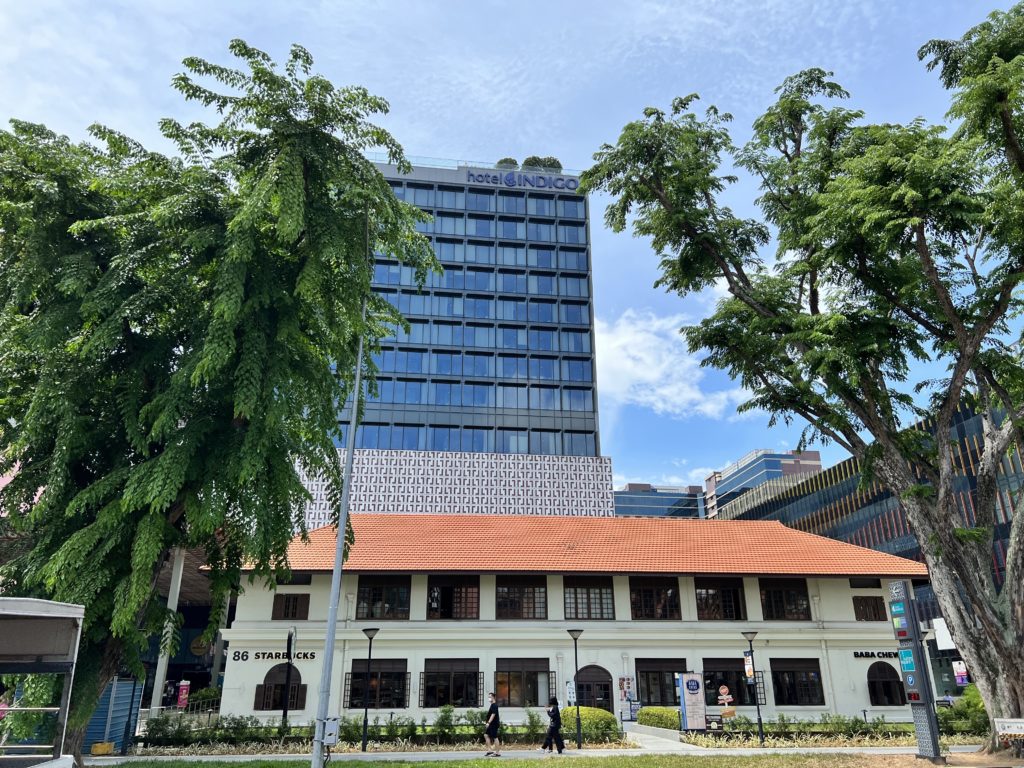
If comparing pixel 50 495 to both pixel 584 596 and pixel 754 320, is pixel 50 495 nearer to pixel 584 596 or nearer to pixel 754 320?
pixel 754 320

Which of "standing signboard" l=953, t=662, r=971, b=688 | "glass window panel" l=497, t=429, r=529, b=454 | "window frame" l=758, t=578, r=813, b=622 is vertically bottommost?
"standing signboard" l=953, t=662, r=971, b=688

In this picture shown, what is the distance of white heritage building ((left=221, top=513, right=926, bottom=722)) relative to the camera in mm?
27953

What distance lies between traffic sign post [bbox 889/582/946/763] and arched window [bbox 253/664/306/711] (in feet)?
Result: 71.5

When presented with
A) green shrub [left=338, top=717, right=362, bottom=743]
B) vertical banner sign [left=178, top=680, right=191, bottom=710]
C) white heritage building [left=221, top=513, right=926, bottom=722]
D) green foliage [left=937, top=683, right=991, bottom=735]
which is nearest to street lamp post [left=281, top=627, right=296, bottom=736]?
white heritage building [left=221, top=513, right=926, bottom=722]

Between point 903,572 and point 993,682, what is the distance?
48.1ft

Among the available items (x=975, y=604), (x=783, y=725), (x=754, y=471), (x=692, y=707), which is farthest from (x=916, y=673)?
(x=754, y=471)

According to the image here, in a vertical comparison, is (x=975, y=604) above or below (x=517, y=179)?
below

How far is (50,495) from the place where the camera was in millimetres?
12227

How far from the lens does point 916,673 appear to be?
53.4 ft

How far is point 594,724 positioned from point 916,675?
10388 mm

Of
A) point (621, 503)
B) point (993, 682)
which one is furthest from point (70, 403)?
point (621, 503)

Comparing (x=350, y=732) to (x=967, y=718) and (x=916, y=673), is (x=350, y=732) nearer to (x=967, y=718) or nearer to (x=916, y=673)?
(x=916, y=673)

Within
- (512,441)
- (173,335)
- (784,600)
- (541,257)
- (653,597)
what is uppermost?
(541,257)

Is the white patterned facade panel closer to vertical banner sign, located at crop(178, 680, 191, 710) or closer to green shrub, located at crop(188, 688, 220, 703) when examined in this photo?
green shrub, located at crop(188, 688, 220, 703)
